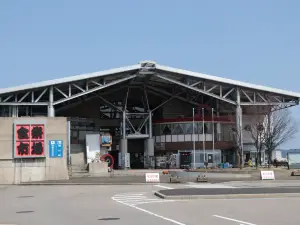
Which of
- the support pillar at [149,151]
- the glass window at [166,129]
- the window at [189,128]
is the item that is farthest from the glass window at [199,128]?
the support pillar at [149,151]

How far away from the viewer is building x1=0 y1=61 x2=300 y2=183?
195 feet

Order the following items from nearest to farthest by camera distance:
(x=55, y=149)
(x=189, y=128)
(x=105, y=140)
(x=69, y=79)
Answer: (x=55, y=149)
(x=69, y=79)
(x=105, y=140)
(x=189, y=128)

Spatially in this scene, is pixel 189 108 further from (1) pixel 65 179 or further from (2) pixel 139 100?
(1) pixel 65 179

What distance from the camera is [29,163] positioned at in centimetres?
3806

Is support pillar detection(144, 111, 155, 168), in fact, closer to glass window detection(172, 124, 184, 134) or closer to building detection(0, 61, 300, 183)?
building detection(0, 61, 300, 183)

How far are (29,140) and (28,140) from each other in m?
0.08

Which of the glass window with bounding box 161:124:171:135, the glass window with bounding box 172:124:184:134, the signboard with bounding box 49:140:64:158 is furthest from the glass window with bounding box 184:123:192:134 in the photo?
the signboard with bounding box 49:140:64:158

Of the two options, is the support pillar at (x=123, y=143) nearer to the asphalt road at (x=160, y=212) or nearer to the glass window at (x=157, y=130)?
the glass window at (x=157, y=130)

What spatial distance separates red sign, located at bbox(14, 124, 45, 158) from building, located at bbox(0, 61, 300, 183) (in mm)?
18882

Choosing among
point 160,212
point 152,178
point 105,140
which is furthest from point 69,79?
point 160,212

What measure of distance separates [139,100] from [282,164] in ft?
78.0

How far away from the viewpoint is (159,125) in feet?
232

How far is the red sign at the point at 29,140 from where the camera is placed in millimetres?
37656

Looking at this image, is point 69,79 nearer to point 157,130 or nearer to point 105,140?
point 105,140
